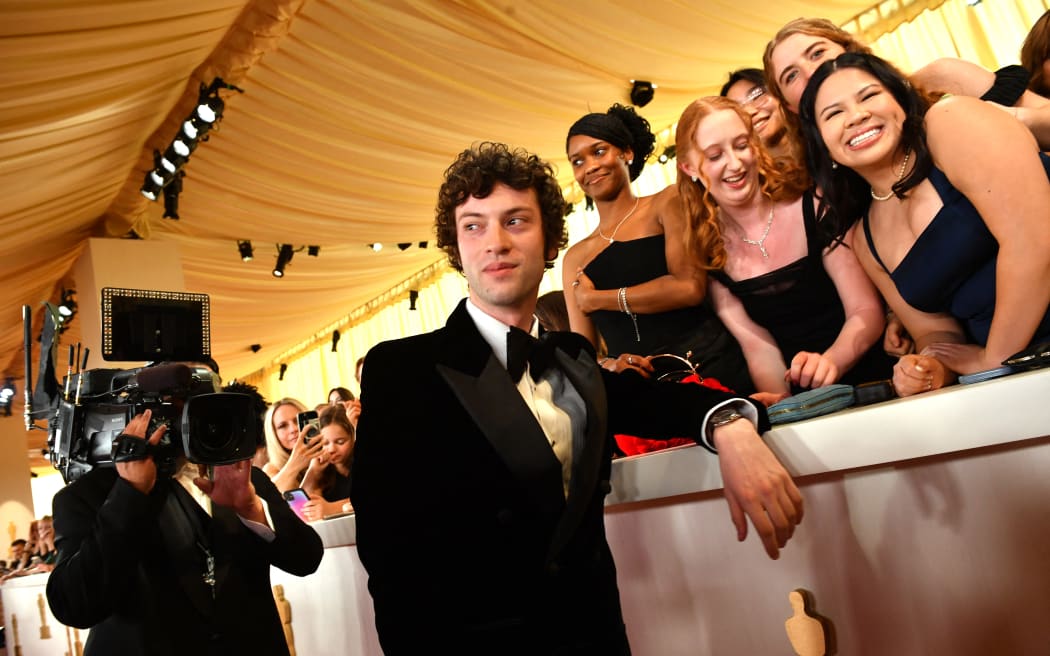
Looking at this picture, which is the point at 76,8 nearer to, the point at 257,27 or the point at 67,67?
the point at 67,67

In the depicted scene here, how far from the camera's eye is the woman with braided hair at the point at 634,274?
2.05 metres

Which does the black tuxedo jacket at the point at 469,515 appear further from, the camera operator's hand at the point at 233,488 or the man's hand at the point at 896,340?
the camera operator's hand at the point at 233,488

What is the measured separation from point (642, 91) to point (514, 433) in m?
5.54

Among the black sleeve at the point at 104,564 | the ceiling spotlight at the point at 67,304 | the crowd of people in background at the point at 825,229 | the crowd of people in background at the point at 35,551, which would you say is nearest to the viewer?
the crowd of people in background at the point at 825,229

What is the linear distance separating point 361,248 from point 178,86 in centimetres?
400

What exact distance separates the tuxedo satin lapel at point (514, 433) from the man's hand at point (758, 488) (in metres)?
0.26

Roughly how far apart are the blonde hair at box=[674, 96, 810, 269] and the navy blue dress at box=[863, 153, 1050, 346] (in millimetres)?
481

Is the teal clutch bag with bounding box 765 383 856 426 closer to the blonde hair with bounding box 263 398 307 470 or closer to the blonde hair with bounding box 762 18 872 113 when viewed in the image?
the blonde hair with bounding box 762 18 872 113

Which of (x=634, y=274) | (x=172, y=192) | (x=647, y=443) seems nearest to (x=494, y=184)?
(x=647, y=443)

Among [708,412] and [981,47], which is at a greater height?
[981,47]

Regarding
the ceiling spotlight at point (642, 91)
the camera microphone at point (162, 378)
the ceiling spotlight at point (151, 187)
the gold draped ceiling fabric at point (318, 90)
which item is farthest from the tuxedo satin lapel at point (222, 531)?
the ceiling spotlight at point (151, 187)

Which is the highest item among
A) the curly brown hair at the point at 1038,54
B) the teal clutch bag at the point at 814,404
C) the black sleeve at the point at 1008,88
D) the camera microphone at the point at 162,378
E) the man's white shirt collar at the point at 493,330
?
the curly brown hair at the point at 1038,54

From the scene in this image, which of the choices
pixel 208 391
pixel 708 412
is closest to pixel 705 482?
pixel 708 412

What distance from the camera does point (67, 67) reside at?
4.77 m
